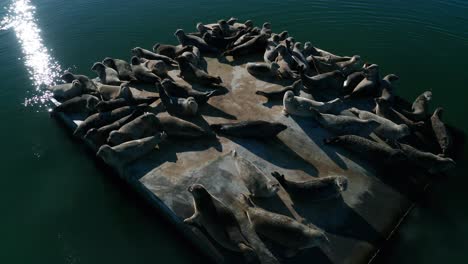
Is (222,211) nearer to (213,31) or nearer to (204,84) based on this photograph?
(204,84)

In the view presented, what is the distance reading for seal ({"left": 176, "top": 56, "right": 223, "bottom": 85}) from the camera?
1093 cm

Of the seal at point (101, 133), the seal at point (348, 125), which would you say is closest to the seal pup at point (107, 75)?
the seal at point (101, 133)

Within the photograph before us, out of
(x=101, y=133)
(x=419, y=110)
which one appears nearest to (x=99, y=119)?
(x=101, y=133)

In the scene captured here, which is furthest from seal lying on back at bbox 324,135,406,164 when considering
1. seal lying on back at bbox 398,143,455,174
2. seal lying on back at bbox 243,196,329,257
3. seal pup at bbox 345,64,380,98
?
seal lying on back at bbox 243,196,329,257

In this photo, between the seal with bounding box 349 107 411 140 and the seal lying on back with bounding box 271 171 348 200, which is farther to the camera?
the seal with bounding box 349 107 411 140

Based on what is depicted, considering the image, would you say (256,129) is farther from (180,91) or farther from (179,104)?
(180,91)

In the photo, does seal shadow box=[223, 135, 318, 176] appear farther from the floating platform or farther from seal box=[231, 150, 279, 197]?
seal box=[231, 150, 279, 197]

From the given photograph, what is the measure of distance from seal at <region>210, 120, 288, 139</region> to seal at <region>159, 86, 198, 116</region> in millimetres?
1167

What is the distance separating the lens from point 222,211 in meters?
6.75

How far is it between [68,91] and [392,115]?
871cm

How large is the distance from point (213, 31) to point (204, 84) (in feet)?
11.6

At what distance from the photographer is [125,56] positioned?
14.1m

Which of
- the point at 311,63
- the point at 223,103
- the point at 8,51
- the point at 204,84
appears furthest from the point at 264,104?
the point at 8,51

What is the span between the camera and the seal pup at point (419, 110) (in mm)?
9977
